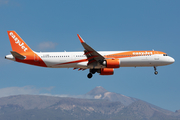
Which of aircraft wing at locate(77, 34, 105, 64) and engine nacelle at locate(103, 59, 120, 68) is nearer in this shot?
aircraft wing at locate(77, 34, 105, 64)

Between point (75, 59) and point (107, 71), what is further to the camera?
point (107, 71)

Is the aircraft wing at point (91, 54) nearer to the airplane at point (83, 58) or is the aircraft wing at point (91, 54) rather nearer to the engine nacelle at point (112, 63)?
the airplane at point (83, 58)

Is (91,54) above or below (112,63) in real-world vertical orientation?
above

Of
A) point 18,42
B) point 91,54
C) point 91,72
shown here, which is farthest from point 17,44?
point 91,72

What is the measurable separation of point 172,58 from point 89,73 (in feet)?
60.5

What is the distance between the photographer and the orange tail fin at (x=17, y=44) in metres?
54.2

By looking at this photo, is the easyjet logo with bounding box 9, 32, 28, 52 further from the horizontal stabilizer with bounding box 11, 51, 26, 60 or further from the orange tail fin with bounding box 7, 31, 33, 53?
the horizontal stabilizer with bounding box 11, 51, 26, 60

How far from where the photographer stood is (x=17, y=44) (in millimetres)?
54562

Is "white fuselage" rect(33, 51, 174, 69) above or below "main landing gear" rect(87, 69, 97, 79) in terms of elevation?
above

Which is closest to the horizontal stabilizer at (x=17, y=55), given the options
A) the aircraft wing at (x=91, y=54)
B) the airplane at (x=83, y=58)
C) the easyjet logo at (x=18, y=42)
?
the airplane at (x=83, y=58)

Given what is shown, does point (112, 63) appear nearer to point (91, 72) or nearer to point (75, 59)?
point (91, 72)

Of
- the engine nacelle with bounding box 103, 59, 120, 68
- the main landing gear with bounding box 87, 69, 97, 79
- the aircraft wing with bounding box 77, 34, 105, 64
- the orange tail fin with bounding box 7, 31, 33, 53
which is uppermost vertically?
the orange tail fin with bounding box 7, 31, 33, 53

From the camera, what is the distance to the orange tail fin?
54.2m

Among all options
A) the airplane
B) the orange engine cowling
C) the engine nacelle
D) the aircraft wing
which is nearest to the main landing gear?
the airplane
